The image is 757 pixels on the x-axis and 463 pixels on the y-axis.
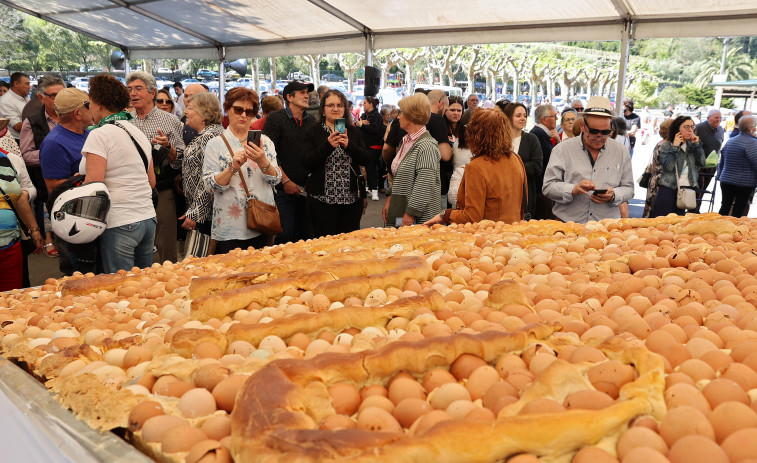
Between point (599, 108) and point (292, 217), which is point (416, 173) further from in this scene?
point (292, 217)

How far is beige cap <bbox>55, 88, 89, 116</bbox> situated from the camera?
3479 millimetres

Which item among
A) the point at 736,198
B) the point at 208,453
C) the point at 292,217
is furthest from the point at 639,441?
the point at 736,198

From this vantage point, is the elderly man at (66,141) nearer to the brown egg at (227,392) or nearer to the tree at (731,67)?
the brown egg at (227,392)

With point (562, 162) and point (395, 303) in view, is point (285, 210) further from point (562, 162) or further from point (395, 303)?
point (395, 303)

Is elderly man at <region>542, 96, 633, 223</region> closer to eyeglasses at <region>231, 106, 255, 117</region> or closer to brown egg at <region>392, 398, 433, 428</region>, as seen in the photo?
eyeglasses at <region>231, 106, 255, 117</region>

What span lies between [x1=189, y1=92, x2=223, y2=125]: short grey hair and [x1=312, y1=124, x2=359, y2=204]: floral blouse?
2.78 ft

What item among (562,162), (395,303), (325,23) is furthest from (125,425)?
(325,23)

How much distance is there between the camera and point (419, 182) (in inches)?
163

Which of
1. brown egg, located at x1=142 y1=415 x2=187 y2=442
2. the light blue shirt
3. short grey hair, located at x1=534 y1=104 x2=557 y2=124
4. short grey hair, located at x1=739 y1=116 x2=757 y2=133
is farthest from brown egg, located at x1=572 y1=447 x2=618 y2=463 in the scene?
short grey hair, located at x1=739 y1=116 x2=757 y2=133

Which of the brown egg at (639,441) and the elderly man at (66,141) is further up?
the elderly man at (66,141)

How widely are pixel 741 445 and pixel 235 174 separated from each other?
3288 mm

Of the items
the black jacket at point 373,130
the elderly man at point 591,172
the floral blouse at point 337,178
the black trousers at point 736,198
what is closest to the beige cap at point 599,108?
the elderly man at point 591,172

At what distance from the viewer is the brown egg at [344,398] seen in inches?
41.8

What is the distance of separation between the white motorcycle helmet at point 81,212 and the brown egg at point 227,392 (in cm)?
231
